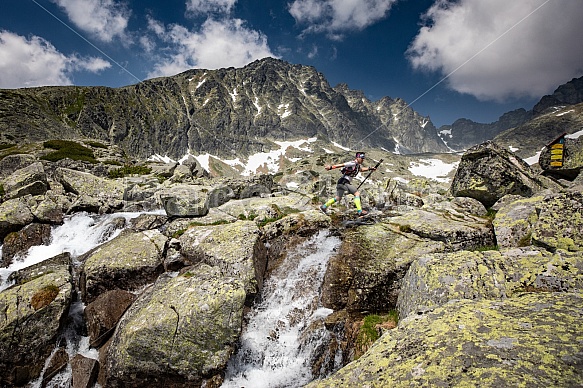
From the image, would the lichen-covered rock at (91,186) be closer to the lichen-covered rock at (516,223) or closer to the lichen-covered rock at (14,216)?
the lichen-covered rock at (14,216)

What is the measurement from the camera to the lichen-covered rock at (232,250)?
45.1 ft

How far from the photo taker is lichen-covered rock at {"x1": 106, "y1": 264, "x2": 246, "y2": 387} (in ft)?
32.0

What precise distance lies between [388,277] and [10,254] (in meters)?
23.2

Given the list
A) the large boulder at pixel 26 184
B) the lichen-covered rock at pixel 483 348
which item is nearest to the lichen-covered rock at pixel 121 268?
the lichen-covered rock at pixel 483 348

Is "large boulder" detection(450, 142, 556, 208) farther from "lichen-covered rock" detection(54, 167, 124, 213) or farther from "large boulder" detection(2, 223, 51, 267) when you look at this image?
"large boulder" detection(2, 223, 51, 267)

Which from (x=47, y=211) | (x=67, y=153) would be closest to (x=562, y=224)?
(x=47, y=211)

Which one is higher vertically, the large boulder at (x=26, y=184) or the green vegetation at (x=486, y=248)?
the large boulder at (x=26, y=184)

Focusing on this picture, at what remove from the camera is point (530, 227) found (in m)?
10.9

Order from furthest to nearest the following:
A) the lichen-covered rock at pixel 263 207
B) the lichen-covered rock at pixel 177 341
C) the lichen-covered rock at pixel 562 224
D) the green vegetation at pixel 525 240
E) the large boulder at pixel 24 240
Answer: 1. the lichen-covered rock at pixel 263 207
2. the large boulder at pixel 24 240
3. the green vegetation at pixel 525 240
4. the lichen-covered rock at pixel 177 341
5. the lichen-covered rock at pixel 562 224

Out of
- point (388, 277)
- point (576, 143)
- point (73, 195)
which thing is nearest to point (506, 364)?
point (388, 277)

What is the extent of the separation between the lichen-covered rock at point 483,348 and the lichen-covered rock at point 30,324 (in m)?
12.5

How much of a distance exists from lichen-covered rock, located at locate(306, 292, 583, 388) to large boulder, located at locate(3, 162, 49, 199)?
1151 inches

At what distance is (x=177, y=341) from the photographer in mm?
9836

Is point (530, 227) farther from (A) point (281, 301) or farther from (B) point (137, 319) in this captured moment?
(B) point (137, 319)
